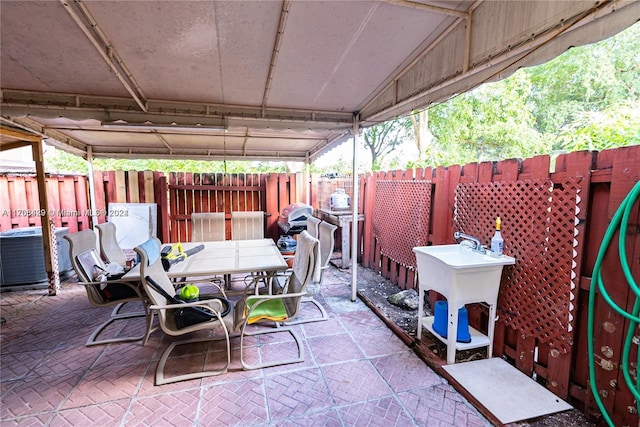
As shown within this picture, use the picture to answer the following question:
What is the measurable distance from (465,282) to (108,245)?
4.17 meters

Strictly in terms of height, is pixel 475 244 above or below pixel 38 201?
below

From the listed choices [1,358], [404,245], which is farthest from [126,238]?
[404,245]

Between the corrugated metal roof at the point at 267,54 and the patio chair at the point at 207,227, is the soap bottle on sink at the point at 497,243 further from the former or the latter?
the patio chair at the point at 207,227

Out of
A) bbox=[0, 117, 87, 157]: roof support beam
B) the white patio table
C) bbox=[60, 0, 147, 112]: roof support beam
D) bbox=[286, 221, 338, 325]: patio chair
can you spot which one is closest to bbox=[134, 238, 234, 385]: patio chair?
the white patio table

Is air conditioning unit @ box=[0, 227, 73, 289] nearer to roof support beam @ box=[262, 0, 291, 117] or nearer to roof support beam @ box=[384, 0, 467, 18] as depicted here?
roof support beam @ box=[262, 0, 291, 117]

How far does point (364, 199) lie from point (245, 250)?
9.11 ft

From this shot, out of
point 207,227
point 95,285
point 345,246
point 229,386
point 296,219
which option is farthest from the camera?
point 296,219

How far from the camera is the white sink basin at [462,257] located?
2262 millimetres

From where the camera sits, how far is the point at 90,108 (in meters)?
2.96

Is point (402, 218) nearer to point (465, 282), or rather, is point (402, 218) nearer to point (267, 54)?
point (465, 282)

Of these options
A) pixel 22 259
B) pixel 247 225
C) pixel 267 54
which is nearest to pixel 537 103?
pixel 247 225

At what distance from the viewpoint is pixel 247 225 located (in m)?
4.98

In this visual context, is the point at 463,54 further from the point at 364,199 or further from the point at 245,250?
the point at 364,199

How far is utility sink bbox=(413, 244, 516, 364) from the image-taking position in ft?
7.49
